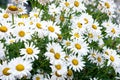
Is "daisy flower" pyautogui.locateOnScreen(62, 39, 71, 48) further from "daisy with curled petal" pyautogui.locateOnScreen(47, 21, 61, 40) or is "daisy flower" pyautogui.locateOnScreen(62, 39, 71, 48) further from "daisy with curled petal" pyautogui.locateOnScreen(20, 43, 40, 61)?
"daisy with curled petal" pyautogui.locateOnScreen(20, 43, 40, 61)

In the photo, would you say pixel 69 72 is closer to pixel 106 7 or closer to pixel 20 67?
pixel 20 67

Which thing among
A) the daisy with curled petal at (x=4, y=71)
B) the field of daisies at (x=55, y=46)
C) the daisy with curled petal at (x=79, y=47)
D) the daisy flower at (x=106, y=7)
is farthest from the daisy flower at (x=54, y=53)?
the daisy flower at (x=106, y=7)

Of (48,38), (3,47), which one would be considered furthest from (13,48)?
(48,38)

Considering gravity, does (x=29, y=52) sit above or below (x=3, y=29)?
below

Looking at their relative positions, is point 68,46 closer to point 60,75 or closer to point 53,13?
point 60,75

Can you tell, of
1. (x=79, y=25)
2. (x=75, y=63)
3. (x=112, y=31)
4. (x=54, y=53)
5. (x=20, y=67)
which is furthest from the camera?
(x=112, y=31)

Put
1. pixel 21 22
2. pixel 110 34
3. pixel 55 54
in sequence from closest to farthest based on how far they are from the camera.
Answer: pixel 55 54
pixel 21 22
pixel 110 34

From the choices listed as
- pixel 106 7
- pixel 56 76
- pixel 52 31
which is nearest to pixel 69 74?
pixel 56 76
